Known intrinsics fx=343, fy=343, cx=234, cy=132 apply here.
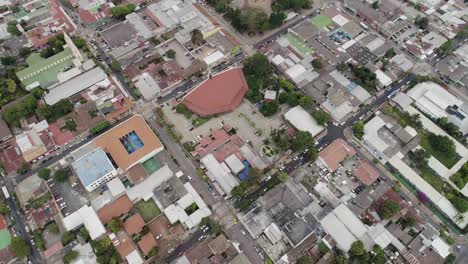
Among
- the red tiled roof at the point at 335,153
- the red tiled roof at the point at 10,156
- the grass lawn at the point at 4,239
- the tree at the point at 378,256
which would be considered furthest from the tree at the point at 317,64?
the grass lawn at the point at 4,239

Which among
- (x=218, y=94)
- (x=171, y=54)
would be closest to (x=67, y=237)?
(x=218, y=94)

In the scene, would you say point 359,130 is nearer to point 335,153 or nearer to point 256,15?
point 335,153

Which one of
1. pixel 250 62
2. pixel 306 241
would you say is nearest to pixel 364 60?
pixel 250 62

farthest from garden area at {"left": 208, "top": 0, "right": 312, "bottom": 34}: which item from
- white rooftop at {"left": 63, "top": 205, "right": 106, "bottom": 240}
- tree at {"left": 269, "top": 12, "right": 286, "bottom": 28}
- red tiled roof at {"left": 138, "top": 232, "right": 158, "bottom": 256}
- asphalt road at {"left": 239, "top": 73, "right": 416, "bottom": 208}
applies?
white rooftop at {"left": 63, "top": 205, "right": 106, "bottom": 240}

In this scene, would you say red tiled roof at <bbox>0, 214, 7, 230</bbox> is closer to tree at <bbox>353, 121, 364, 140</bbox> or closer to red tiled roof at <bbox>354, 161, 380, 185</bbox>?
red tiled roof at <bbox>354, 161, 380, 185</bbox>

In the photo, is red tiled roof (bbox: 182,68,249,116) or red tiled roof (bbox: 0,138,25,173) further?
red tiled roof (bbox: 182,68,249,116)

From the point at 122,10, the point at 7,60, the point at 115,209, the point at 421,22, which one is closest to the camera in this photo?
the point at 115,209
